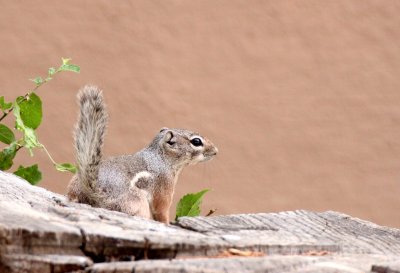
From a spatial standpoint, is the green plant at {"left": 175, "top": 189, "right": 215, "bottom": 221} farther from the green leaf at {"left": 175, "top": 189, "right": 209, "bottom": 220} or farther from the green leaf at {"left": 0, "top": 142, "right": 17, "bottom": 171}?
the green leaf at {"left": 0, "top": 142, "right": 17, "bottom": 171}

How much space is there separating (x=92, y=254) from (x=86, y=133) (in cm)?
61

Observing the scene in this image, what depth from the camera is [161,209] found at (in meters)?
2.20

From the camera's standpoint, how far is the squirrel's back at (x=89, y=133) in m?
1.88

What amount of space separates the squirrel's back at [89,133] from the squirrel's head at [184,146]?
41 centimetres

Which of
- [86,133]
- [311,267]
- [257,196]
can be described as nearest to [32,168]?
[86,133]

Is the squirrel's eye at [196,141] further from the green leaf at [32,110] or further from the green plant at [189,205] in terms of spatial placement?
the green leaf at [32,110]

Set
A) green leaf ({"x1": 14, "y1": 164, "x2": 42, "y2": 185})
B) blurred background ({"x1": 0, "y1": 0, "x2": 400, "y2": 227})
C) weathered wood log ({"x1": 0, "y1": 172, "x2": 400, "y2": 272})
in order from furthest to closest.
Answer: blurred background ({"x1": 0, "y1": 0, "x2": 400, "y2": 227}), green leaf ({"x1": 14, "y1": 164, "x2": 42, "y2": 185}), weathered wood log ({"x1": 0, "y1": 172, "x2": 400, "y2": 272})

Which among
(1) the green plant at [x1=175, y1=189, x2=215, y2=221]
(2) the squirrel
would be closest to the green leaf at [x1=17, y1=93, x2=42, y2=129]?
(2) the squirrel

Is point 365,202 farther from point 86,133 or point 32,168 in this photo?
point 86,133

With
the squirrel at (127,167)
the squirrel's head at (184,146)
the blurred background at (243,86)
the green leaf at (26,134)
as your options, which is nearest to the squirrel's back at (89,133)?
the squirrel at (127,167)

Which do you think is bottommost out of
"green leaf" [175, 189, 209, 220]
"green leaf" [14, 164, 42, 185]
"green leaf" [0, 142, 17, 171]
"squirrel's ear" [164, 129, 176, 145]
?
"green leaf" [175, 189, 209, 220]

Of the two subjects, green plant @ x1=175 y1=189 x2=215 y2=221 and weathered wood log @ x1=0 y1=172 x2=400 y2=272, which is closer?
weathered wood log @ x1=0 y1=172 x2=400 y2=272

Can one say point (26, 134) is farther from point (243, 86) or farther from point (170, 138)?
point (243, 86)

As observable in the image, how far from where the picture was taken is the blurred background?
298 cm
